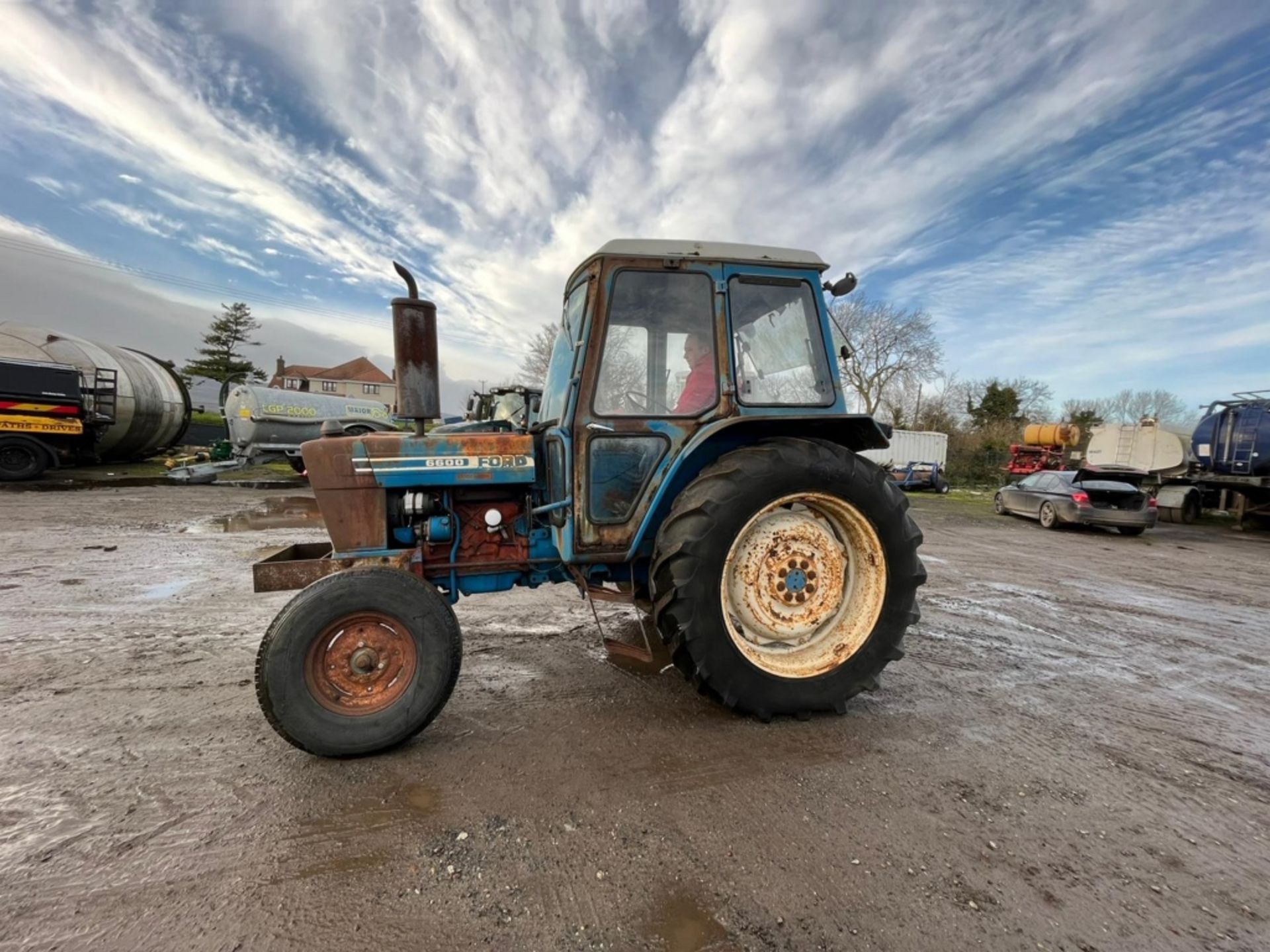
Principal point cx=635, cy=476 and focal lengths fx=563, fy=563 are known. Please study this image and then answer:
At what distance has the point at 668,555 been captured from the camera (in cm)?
248

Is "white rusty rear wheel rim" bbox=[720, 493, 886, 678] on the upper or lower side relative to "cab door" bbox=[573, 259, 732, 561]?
lower

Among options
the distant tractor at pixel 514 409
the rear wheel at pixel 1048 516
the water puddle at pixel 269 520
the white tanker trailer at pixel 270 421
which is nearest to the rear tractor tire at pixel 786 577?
the distant tractor at pixel 514 409

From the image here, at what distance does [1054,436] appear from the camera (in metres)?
22.7

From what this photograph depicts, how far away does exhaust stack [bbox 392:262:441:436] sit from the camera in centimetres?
246

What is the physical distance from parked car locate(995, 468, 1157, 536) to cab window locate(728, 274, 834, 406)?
11.1 m

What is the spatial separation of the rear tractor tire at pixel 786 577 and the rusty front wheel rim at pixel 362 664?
1127 mm

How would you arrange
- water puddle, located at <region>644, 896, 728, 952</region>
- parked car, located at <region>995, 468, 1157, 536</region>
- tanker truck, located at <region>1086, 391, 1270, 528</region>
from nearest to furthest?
water puddle, located at <region>644, 896, 728, 952</region> → parked car, located at <region>995, 468, 1157, 536</region> → tanker truck, located at <region>1086, 391, 1270, 528</region>

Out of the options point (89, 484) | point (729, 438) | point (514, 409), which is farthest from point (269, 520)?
point (729, 438)

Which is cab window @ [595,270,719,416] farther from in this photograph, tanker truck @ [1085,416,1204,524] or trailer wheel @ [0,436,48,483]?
tanker truck @ [1085,416,1204,524]

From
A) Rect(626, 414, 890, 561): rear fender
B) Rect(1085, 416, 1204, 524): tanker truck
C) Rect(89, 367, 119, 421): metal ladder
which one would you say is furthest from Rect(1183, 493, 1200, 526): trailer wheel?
Rect(89, 367, 119, 421): metal ladder

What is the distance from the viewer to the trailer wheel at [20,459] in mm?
11281

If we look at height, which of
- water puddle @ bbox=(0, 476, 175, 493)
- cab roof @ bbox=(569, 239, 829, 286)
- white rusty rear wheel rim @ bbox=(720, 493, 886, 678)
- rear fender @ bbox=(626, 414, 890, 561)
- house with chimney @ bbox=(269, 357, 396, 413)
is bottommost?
water puddle @ bbox=(0, 476, 175, 493)

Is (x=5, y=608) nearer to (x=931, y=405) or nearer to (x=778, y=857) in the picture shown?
(x=778, y=857)

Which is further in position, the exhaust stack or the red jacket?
the red jacket
